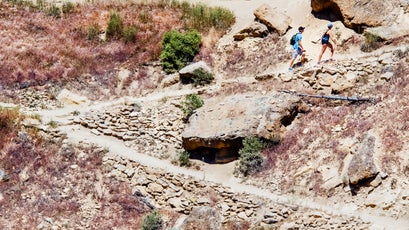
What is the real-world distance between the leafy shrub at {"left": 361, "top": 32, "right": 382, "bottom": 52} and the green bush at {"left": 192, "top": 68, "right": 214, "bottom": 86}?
7151 millimetres

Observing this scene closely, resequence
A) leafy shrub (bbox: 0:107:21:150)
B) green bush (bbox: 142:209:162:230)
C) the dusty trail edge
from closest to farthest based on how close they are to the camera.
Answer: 1. the dusty trail edge
2. green bush (bbox: 142:209:162:230)
3. leafy shrub (bbox: 0:107:21:150)

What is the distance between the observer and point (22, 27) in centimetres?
3350

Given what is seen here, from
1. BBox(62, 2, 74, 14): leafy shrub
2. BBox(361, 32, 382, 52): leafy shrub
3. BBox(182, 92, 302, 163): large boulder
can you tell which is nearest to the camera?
BBox(182, 92, 302, 163): large boulder

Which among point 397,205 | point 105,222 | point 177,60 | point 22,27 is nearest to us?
point 397,205

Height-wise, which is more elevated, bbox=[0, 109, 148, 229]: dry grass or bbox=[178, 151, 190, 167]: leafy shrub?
bbox=[178, 151, 190, 167]: leafy shrub

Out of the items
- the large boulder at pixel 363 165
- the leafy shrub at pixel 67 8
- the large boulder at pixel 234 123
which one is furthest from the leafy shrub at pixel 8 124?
the large boulder at pixel 363 165

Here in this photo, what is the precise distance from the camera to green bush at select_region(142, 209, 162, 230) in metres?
21.0

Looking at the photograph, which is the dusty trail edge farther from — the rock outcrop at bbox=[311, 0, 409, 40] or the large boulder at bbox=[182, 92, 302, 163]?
the rock outcrop at bbox=[311, 0, 409, 40]

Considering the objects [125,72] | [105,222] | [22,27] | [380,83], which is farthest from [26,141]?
[380,83]

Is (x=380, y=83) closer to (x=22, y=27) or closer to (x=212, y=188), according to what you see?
(x=212, y=188)

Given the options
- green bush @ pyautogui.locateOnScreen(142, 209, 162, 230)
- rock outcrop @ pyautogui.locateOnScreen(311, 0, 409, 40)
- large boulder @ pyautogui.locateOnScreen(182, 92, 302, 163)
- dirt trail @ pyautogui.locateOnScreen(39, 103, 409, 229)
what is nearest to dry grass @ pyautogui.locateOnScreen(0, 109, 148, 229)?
green bush @ pyautogui.locateOnScreen(142, 209, 162, 230)

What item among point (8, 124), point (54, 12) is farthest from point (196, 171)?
point (54, 12)

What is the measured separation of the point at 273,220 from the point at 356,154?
344 cm

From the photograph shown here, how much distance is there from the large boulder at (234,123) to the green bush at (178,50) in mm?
6094
